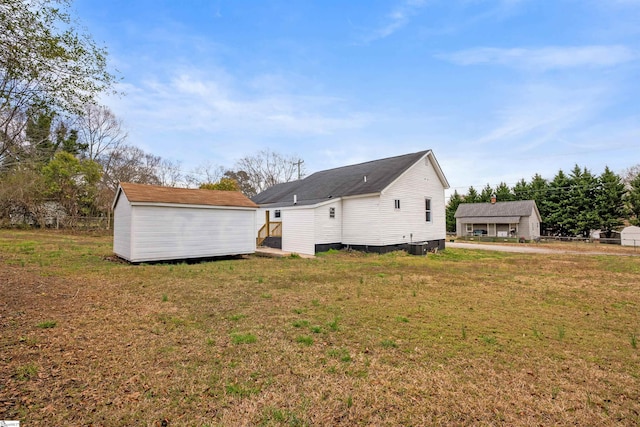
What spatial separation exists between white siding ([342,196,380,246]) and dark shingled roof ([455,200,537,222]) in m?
26.4

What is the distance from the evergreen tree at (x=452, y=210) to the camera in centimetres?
4022

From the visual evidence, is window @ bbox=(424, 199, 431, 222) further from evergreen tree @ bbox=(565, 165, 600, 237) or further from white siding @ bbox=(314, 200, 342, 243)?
evergreen tree @ bbox=(565, 165, 600, 237)

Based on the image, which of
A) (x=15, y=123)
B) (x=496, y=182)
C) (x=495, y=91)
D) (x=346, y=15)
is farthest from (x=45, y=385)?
(x=496, y=182)

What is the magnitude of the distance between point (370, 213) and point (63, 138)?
22.4 m

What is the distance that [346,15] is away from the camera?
43.5 feet

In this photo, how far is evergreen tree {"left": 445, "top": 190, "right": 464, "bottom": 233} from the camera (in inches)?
1583

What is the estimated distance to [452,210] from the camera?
4062 cm

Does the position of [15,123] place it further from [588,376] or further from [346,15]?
[588,376]

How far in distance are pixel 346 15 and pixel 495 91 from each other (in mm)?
9109

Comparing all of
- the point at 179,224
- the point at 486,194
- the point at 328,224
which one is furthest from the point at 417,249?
the point at 486,194

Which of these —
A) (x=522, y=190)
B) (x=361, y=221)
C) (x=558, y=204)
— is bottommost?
(x=361, y=221)

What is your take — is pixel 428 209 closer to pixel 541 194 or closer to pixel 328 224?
pixel 328 224

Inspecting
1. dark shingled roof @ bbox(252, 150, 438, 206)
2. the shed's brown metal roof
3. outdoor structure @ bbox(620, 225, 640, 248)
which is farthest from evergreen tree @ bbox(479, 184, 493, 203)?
the shed's brown metal roof

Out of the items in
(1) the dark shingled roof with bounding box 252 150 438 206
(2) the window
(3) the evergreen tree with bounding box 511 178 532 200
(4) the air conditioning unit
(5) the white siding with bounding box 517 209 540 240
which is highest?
(3) the evergreen tree with bounding box 511 178 532 200
